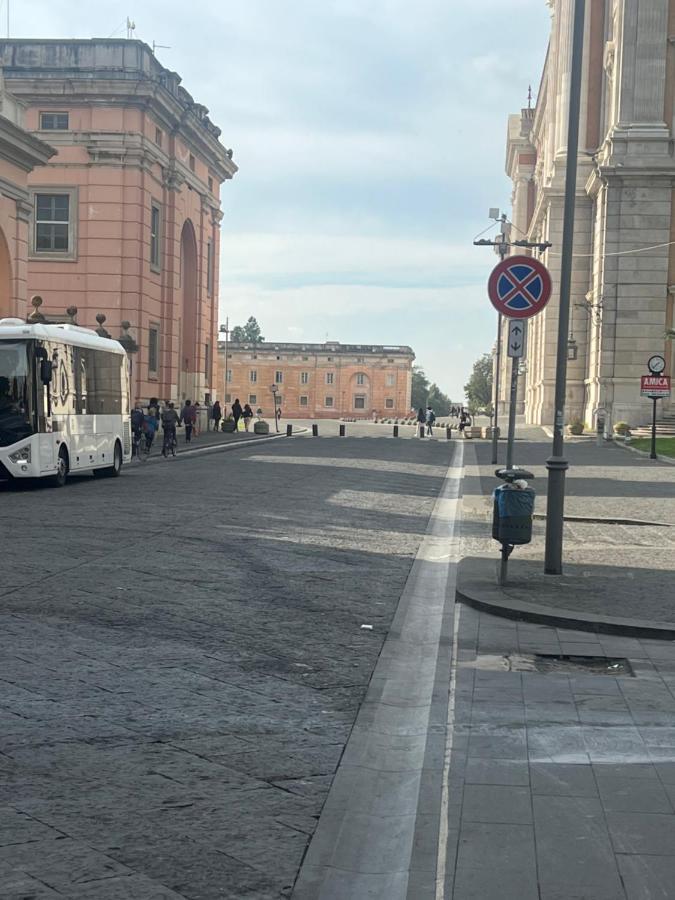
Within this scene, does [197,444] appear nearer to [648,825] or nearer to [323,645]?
[323,645]

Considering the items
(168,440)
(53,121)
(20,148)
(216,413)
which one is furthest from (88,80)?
(216,413)

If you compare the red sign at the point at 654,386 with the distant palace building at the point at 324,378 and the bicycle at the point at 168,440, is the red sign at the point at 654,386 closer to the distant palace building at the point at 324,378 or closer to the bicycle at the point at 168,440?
the bicycle at the point at 168,440

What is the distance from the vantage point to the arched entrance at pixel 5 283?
3102 centimetres

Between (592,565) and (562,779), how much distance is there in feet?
22.7

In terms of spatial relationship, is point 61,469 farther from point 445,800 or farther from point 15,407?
point 445,800

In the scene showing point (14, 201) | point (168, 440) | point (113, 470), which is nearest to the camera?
point (113, 470)

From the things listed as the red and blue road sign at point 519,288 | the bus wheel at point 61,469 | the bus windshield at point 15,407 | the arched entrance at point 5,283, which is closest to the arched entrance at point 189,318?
the arched entrance at point 5,283

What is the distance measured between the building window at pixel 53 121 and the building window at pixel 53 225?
244 cm

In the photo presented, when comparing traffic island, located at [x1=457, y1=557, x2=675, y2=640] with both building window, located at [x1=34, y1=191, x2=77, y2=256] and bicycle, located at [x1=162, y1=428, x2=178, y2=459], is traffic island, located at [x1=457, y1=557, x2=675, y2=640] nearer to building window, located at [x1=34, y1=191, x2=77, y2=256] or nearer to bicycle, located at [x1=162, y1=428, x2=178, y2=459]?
bicycle, located at [x1=162, y1=428, x2=178, y2=459]

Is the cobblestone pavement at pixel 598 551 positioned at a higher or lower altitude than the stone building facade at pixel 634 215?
lower

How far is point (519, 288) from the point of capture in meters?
11.7

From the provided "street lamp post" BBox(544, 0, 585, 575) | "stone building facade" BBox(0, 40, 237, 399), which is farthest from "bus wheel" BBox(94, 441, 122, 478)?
"stone building facade" BBox(0, 40, 237, 399)

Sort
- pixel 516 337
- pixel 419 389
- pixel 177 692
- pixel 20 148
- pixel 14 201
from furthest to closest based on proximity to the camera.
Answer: pixel 419 389 → pixel 14 201 → pixel 20 148 → pixel 516 337 → pixel 177 692

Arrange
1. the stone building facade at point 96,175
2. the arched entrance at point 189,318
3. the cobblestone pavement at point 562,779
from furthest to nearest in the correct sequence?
1. the arched entrance at point 189,318
2. the stone building facade at point 96,175
3. the cobblestone pavement at point 562,779
